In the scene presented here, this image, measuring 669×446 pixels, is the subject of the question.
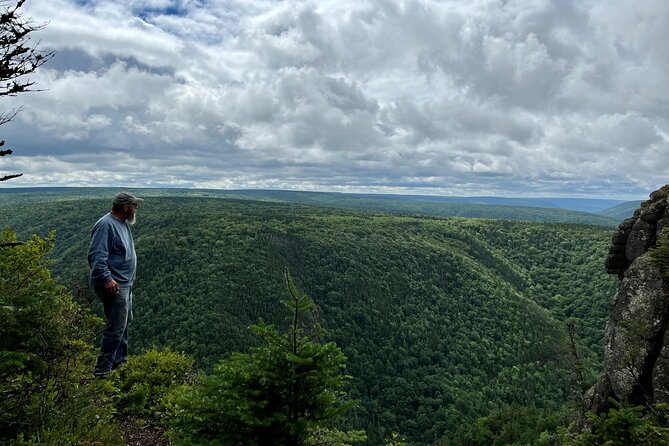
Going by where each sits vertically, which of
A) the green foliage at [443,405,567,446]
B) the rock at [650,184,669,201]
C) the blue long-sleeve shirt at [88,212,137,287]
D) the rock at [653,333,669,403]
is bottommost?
the green foliage at [443,405,567,446]

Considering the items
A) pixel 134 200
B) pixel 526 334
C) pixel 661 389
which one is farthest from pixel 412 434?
pixel 134 200

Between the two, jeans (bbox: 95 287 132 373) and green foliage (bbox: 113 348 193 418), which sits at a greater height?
jeans (bbox: 95 287 132 373)

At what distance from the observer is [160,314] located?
111188mm

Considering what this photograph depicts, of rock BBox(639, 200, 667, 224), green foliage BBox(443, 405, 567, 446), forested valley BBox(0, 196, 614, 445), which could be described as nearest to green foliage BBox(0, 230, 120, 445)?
rock BBox(639, 200, 667, 224)

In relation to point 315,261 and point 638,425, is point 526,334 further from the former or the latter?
point 638,425

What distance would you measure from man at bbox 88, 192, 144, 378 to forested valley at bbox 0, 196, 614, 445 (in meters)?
83.8

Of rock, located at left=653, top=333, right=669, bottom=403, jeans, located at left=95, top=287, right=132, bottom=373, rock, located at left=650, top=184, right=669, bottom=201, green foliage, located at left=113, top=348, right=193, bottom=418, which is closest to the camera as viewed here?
jeans, located at left=95, top=287, right=132, bottom=373

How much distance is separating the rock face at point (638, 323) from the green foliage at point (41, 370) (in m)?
14.3

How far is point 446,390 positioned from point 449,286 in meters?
53.2

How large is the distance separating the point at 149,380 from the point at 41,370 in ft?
12.6

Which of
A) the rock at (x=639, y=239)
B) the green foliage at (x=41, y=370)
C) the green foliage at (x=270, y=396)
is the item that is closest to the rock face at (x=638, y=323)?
the rock at (x=639, y=239)

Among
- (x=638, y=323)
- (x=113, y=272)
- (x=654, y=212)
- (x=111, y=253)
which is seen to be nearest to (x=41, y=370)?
(x=113, y=272)

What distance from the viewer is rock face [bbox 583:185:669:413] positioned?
569 inches

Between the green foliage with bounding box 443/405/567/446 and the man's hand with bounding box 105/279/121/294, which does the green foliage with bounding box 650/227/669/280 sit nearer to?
the man's hand with bounding box 105/279/121/294
